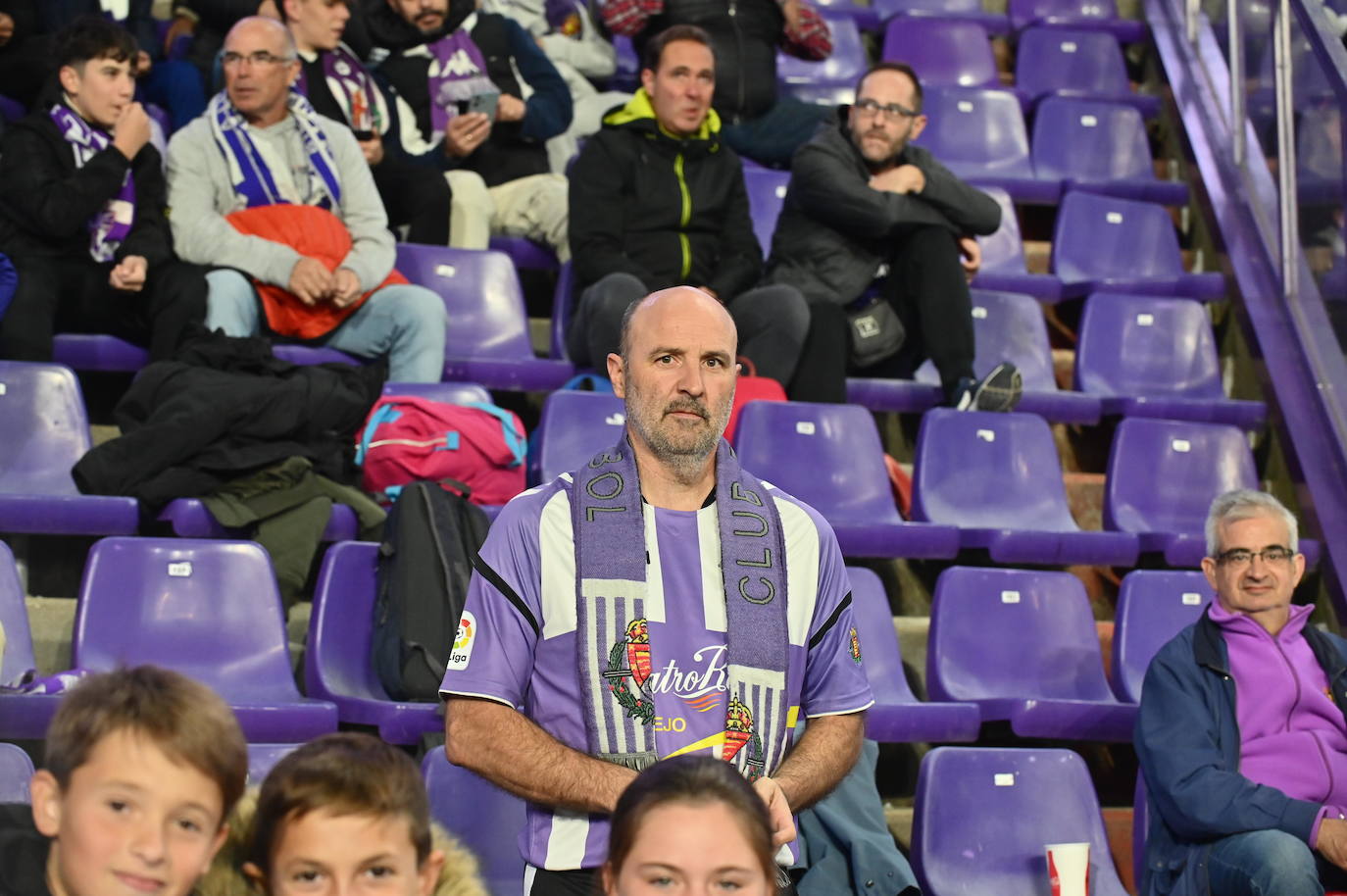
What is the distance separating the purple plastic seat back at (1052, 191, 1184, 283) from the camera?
18.7 feet

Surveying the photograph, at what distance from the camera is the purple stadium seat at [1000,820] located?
11.1 ft

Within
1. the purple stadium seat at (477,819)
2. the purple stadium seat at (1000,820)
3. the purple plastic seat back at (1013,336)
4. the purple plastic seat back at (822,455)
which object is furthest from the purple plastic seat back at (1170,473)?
the purple stadium seat at (477,819)

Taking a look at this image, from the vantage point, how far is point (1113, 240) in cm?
574

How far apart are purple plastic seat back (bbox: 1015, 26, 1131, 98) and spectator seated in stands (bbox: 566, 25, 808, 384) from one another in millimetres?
2138

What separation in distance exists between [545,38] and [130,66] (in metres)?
1.90

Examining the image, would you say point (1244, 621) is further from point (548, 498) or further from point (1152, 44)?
point (1152, 44)

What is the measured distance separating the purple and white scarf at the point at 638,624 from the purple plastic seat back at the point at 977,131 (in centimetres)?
393

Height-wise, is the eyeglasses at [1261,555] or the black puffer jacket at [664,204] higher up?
the black puffer jacket at [664,204]

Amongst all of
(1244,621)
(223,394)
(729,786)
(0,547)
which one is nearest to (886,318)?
(1244,621)

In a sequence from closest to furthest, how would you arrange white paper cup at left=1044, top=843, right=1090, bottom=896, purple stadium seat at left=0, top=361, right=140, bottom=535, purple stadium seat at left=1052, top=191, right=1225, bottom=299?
white paper cup at left=1044, top=843, right=1090, bottom=896, purple stadium seat at left=0, top=361, right=140, bottom=535, purple stadium seat at left=1052, top=191, right=1225, bottom=299

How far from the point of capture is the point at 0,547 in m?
3.24

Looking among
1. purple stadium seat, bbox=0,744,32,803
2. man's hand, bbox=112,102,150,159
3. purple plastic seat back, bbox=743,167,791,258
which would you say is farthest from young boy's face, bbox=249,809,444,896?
purple plastic seat back, bbox=743,167,791,258

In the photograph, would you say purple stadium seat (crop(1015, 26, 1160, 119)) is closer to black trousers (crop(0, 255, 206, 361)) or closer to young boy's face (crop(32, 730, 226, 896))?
black trousers (crop(0, 255, 206, 361))

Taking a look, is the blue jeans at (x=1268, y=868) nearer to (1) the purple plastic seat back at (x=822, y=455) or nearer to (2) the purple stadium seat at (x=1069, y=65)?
(1) the purple plastic seat back at (x=822, y=455)
